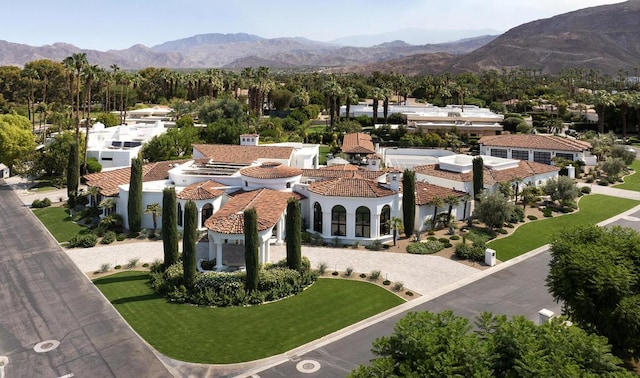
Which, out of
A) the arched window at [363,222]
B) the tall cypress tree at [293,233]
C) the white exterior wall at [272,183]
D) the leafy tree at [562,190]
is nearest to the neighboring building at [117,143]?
the white exterior wall at [272,183]

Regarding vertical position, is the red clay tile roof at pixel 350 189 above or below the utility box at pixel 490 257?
above

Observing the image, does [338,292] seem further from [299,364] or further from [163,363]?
[163,363]

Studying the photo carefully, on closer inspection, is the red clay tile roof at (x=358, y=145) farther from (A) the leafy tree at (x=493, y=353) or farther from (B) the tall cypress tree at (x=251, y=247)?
(A) the leafy tree at (x=493, y=353)

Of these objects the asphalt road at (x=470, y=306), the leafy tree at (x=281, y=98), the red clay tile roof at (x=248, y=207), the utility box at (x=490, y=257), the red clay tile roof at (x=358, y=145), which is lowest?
the asphalt road at (x=470, y=306)

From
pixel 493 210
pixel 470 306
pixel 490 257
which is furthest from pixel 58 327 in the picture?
pixel 493 210

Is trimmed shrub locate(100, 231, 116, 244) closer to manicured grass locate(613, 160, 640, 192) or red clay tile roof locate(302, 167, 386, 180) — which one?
red clay tile roof locate(302, 167, 386, 180)

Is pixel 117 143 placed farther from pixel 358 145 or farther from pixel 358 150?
pixel 358 145

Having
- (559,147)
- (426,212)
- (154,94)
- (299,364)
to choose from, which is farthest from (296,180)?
(154,94)
